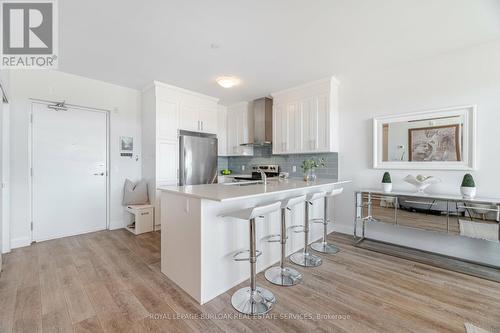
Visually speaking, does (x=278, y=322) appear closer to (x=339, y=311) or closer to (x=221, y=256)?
(x=339, y=311)

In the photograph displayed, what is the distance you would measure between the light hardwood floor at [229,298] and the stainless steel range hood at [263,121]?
8.85 feet

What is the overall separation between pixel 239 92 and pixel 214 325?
3823mm

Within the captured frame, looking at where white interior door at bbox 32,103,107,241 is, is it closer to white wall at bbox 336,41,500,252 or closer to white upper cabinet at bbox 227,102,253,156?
white upper cabinet at bbox 227,102,253,156

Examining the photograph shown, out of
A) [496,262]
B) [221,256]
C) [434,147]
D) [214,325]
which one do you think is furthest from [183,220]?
[496,262]

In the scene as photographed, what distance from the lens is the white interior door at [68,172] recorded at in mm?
3307

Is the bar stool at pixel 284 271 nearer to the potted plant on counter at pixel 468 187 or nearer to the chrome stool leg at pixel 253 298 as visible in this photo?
the chrome stool leg at pixel 253 298

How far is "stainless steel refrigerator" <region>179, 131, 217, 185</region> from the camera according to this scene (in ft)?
13.6

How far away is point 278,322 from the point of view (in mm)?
1663

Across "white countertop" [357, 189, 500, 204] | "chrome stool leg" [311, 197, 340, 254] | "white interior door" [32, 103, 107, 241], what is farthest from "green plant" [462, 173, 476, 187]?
"white interior door" [32, 103, 107, 241]

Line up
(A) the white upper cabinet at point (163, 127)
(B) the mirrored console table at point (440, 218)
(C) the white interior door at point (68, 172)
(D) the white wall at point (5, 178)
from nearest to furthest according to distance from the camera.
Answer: (B) the mirrored console table at point (440, 218) → (D) the white wall at point (5, 178) → (C) the white interior door at point (68, 172) → (A) the white upper cabinet at point (163, 127)

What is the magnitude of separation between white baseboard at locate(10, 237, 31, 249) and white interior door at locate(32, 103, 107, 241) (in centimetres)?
14

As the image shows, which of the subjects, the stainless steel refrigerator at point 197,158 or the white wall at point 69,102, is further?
the stainless steel refrigerator at point 197,158

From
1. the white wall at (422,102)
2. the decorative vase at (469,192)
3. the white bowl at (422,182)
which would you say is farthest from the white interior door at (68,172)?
the decorative vase at (469,192)

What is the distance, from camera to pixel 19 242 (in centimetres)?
307
